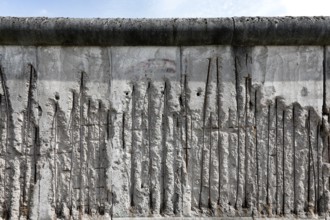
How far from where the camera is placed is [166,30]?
3.37 meters

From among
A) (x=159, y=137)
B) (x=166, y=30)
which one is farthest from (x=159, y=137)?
(x=166, y=30)

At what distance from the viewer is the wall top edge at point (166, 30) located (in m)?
3.37

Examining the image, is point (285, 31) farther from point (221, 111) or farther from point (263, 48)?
point (221, 111)

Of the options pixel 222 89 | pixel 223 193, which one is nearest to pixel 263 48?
pixel 222 89

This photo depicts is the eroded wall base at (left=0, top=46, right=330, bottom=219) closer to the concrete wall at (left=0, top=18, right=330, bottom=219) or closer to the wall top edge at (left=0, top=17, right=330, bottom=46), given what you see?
the concrete wall at (left=0, top=18, right=330, bottom=219)

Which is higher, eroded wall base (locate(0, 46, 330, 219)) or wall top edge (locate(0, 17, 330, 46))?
wall top edge (locate(0, 17, 330, 46))

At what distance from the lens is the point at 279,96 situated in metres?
3.45

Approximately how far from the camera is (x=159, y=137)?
3.43m

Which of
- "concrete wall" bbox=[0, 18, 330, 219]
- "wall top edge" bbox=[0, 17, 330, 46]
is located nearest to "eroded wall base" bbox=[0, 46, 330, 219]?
"concrete wall" bbox=[0, 18, 330, 219]

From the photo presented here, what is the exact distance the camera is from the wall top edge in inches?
132

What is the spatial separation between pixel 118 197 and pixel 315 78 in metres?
1.91

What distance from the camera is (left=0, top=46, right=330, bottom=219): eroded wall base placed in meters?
3.42

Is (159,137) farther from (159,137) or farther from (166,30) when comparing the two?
(166,30)

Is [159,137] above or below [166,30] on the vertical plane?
below
